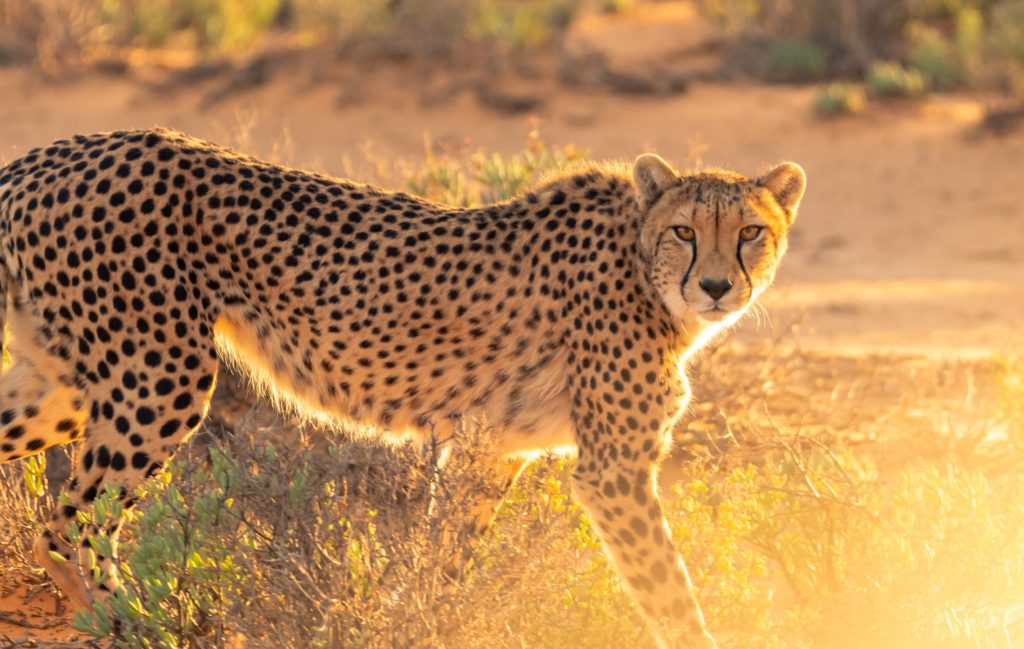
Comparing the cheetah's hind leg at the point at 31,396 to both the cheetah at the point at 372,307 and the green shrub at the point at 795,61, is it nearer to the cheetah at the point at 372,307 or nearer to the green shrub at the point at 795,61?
the cheetah at the point at 372,307

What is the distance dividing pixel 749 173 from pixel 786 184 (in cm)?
521

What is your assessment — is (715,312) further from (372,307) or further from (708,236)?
(372,307)

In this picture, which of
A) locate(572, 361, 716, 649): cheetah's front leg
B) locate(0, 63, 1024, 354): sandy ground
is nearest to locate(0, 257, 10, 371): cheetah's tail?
locate(572, 361, 716, 649): cheetah's front leg

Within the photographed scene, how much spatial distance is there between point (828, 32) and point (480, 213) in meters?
10.1

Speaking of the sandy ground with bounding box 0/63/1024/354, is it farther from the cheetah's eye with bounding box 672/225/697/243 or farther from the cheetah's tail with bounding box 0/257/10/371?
the cheetah's tail with bounding box 0/257/10/371

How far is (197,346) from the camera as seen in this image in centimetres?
405

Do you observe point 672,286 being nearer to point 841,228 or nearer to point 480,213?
point 480,213

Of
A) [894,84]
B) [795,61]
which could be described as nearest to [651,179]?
[894,84]

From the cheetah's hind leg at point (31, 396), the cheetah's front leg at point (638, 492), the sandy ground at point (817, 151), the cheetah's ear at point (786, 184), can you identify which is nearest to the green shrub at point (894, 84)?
the sandy ground at point (817, 151)

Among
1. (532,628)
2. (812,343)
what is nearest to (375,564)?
(532,628)

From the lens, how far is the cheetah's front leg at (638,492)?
3852 millimetres

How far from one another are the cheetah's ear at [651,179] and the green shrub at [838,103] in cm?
804

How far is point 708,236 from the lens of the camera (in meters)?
3.91

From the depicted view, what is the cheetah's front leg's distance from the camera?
3.85 meters
